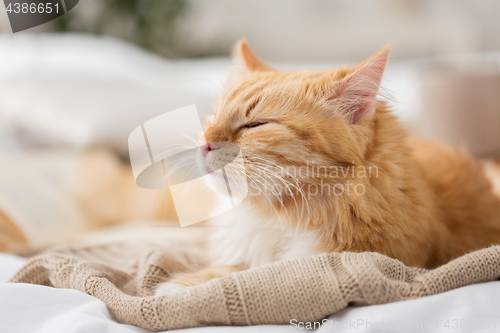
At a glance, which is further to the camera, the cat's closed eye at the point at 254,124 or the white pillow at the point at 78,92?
the white pillow at the point at 78,92

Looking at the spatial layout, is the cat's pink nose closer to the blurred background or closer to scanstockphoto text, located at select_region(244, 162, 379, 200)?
scanstockphoto text, located at select_region(244, 162, 379, 200)

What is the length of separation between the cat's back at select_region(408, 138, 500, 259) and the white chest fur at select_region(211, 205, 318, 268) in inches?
14.4

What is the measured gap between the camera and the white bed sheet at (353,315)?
0.57m

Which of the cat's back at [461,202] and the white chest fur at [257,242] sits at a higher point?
the white chest fur at [257,242]

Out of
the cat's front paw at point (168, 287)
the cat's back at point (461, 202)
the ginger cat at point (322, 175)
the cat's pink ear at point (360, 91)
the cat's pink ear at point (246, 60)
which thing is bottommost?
the cat's back at point (461, 202)

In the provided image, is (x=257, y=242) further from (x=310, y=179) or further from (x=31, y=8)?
(x=31, y=8)

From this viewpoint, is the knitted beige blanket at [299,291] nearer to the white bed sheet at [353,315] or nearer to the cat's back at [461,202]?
the white bed sheet at [353,315]

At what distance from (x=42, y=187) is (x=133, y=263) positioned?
95cm

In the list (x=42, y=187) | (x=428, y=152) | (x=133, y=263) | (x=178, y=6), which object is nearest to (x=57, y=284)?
(x=133, y=263)

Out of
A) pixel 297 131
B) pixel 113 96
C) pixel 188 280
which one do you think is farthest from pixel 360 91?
pixel 113 96

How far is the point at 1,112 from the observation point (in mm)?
2113

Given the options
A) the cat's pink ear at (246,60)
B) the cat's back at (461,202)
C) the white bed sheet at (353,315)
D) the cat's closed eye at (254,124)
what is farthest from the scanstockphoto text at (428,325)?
the cat's pink ear at (246,60)

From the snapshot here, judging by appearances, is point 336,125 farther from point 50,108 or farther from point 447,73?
point 50,108

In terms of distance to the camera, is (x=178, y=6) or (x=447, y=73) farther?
(x=178, y=6)
